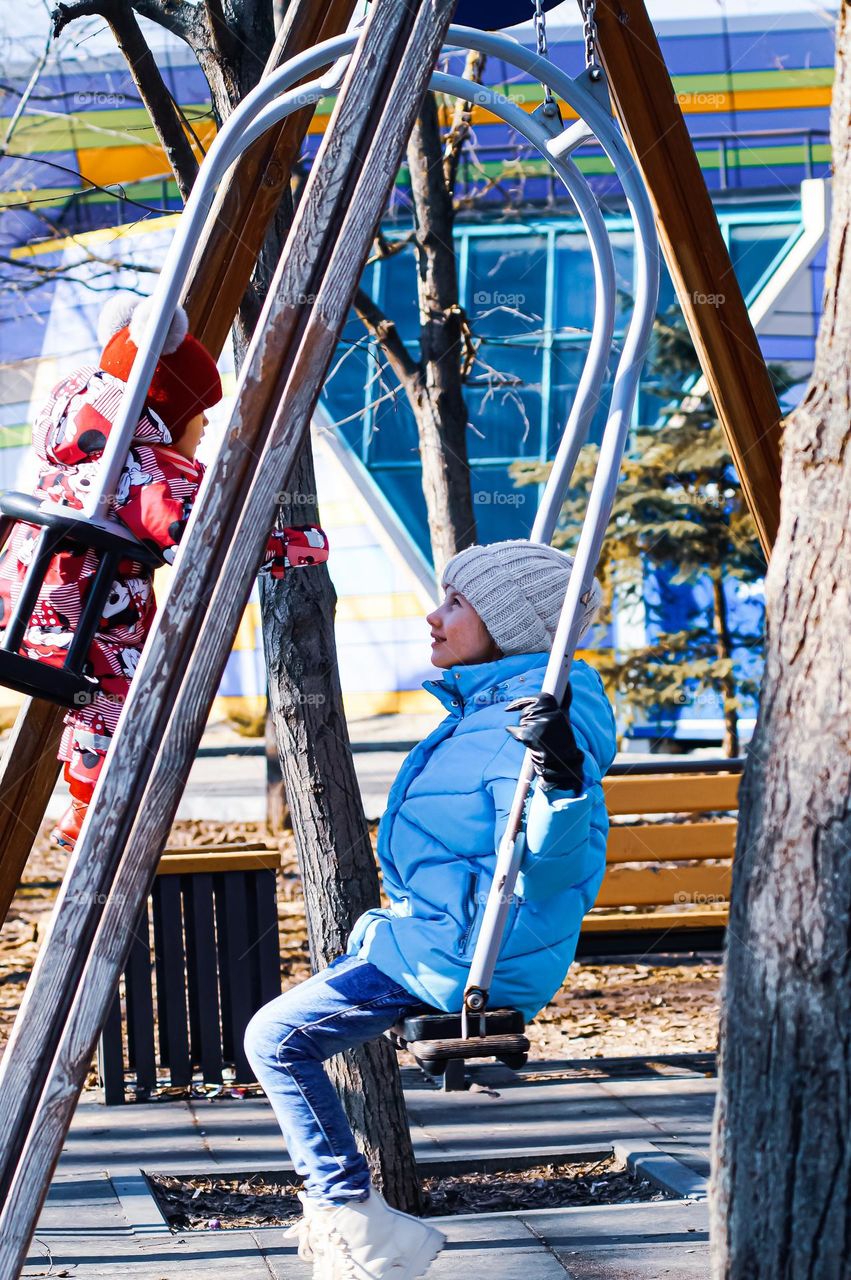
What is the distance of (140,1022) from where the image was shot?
554 centimetres

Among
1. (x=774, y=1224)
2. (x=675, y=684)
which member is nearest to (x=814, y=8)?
(x=675, y=684)

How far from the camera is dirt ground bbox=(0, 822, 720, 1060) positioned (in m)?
6.45

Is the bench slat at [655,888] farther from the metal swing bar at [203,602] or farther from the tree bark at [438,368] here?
the metal swing bar at [203,602]

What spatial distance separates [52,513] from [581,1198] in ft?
8.99

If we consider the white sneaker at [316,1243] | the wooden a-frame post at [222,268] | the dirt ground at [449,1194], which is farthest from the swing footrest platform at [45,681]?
the dirt ground at [449,1194]

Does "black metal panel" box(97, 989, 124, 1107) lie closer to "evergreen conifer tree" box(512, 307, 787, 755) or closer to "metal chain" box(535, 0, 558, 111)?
"metal chain" box(535, 0, 558, 111)

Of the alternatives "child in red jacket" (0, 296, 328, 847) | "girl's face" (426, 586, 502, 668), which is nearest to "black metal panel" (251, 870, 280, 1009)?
"child in red jacket" (0, 296, 328, 847)

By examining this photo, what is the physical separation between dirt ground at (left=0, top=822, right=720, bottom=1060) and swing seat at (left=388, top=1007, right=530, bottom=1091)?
3695mm

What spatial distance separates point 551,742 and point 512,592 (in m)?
0.54

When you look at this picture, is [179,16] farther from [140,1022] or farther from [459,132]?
[140,1022]

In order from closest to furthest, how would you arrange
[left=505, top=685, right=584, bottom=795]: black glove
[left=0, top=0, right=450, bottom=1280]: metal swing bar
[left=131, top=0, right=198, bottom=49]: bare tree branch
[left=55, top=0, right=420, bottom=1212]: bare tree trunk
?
[left=0, top=0, right=450, bottom=1280]: metal swing bar → [left=505, top=685, right=584, bottom=795]: black glove → [left=55, top=0, right=420, bottom=1212]: bare tree trunk → [left=131, top=0, right=198, bottom=49]: bare tree branch

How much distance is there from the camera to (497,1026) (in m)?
2.71

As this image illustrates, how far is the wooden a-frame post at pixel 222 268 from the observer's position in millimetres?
3621

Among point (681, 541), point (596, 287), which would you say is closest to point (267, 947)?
point (596, 287)
